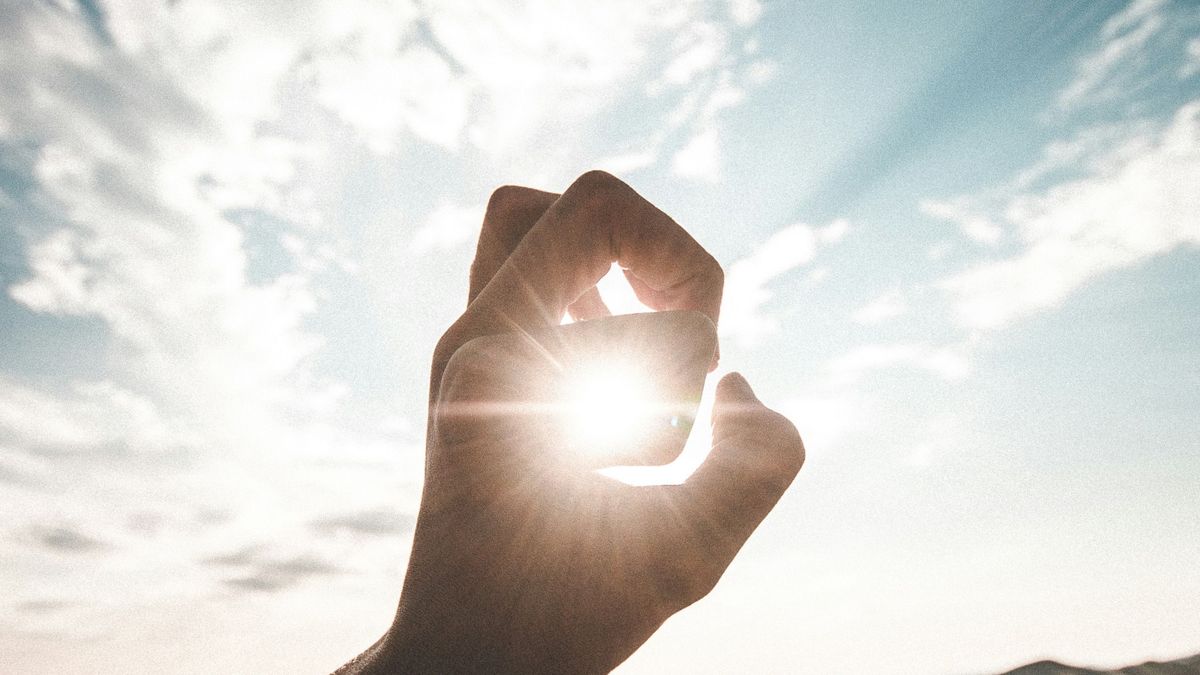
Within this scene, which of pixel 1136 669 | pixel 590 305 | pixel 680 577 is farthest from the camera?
pixel 1136 669

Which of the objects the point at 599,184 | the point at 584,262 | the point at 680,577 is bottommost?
the point at 680,577

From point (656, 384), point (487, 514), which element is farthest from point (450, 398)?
point (656, 384)

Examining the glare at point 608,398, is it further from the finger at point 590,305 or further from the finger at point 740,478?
the finger at point 590,305

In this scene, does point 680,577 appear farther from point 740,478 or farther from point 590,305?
point 590,305

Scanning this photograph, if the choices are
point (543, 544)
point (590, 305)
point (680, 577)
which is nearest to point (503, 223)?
point (590, 305)

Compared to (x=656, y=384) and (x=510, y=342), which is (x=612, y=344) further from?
(x=510, y=342)

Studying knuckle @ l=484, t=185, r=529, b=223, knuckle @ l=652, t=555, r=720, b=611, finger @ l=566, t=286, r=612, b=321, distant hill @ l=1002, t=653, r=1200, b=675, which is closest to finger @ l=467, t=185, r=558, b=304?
knuckle @ l=484, t=185, r=529, b=223

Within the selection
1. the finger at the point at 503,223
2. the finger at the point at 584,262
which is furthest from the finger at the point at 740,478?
the finger at the point at 503,223

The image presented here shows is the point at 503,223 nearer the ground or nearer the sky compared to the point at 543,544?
nearer the sky
